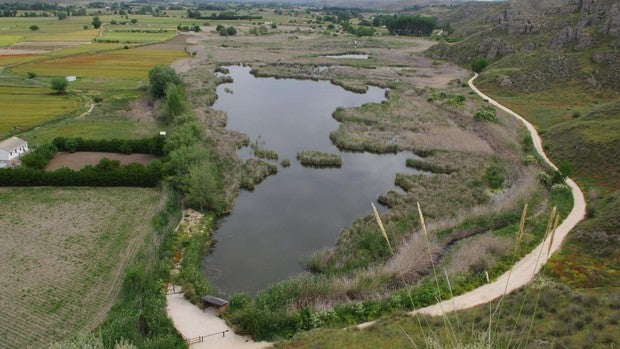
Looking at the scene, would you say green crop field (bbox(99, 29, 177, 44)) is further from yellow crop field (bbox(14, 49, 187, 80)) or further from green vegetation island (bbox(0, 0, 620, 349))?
green vegetation island (bbox(0, 0, 620, 349))

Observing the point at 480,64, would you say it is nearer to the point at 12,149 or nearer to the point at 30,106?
the point at 30,106

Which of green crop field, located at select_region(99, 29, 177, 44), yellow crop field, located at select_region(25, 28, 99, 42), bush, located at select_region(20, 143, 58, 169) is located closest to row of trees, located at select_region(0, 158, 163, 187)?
bush, located at select_region(20, 143, 58, 169)

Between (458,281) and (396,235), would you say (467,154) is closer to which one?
(396,235)

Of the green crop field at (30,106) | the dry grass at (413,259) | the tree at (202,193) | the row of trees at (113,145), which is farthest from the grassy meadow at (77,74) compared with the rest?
the dry grass at (413,259)

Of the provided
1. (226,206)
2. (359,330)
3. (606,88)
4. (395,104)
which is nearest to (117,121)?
(226,206)

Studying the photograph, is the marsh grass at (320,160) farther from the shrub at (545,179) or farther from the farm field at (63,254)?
the shrub at (545,179)

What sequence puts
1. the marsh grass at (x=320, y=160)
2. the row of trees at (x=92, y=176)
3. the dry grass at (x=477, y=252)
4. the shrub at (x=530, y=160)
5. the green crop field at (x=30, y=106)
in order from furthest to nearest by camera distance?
the green crop field at (x=30, y=106) → the marsh grass at (x=320, y=160) → the shrub at (x=530, y=160) → the row of trees at (x=92, y=176) → the dry grass at (x=477, y=252)
